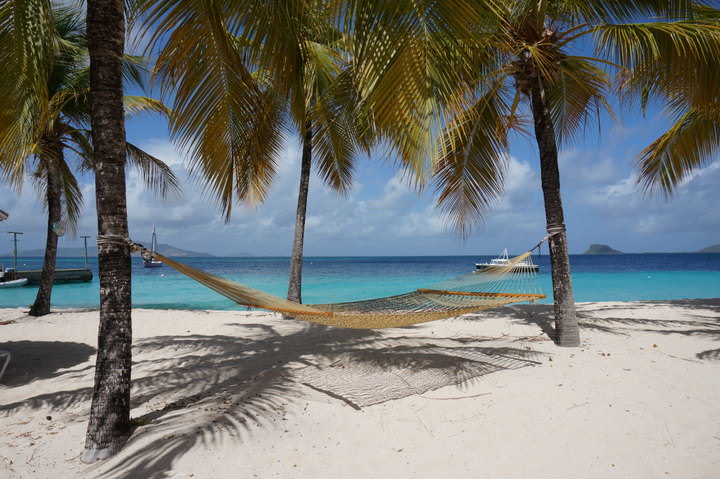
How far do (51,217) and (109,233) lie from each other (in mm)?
4277

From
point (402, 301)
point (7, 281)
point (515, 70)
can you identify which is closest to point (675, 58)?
point (515, 70)

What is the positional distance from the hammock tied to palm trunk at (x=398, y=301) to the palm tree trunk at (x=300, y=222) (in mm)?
1678

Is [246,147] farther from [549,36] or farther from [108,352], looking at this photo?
[549,36]

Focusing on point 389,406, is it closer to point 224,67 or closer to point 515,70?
point 224,67

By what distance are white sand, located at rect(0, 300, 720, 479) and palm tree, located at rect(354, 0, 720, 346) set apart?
754mm

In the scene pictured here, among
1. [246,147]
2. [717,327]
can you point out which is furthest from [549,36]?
[717,327]

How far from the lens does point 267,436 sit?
174 cm

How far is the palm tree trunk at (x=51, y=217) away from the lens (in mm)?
4922

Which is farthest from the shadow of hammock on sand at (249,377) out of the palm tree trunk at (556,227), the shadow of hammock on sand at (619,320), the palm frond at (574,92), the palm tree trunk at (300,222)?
the palm frond at (574,92)

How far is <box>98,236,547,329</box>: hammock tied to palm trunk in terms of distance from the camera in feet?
6.48

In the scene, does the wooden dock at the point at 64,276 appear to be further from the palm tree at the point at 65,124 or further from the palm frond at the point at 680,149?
the palm frond at the point at 680,149

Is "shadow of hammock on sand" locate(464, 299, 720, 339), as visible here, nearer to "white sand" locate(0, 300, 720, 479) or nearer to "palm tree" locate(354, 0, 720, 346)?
"white sand" locate(0, 300, 720, 479)

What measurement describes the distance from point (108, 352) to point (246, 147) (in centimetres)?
126

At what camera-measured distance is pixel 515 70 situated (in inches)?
119
